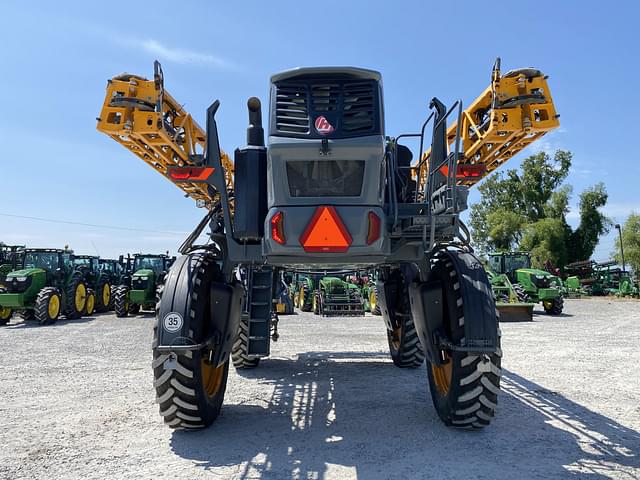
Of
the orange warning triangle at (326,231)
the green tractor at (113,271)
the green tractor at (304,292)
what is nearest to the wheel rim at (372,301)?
the green tractor at (304,292)

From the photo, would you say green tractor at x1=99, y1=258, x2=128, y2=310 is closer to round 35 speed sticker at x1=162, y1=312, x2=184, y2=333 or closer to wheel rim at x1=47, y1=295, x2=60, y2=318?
wheel rim at x1=47, y1=295, x2=60, y2=318

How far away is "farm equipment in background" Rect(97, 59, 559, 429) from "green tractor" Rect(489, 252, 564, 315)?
628 inches

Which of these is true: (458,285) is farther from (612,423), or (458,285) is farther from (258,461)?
(258,461)

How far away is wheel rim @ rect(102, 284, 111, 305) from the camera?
21.7 m

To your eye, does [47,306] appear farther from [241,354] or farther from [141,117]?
[141,117]

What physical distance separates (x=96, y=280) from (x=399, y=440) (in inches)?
805

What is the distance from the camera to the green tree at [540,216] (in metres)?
41.2

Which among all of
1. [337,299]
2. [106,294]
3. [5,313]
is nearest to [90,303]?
[106,294]

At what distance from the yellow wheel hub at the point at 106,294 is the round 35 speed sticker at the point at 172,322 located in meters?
19.2

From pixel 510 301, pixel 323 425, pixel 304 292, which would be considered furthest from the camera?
pixel 304 292

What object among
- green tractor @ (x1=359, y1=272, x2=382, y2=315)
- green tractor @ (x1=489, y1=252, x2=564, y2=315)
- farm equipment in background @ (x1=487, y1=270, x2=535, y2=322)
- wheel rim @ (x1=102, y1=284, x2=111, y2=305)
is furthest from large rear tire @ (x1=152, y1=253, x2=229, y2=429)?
wheel rim @ (x1=102, y1=284, x2=111, y2=305)

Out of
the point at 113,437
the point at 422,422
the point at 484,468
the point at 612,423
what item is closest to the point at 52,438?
the point at 113,437

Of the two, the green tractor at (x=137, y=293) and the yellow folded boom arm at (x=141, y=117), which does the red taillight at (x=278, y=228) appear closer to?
the yellow folded boom arm at (x=141, y=117)

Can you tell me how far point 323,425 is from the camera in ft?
15.6
